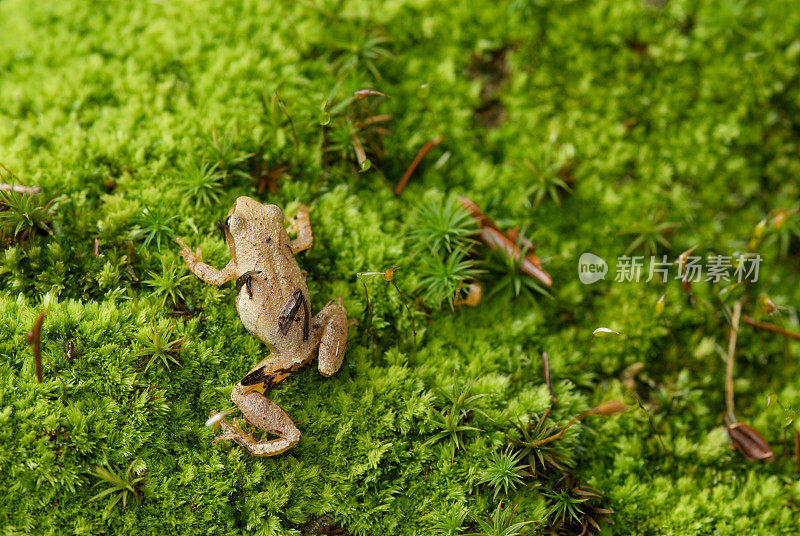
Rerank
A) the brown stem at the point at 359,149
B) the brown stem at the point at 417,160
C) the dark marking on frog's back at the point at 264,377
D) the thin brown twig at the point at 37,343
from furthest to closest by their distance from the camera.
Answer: the brown stem at the point at 417,160, the brown stem at the point at 359,149, the dark marking on frog's back at the point at 264,377, the thin brown twig at the point at 37,343

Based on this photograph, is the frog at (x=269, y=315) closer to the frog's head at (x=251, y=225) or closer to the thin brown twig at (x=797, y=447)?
the frog's head at (x=251, y=225)

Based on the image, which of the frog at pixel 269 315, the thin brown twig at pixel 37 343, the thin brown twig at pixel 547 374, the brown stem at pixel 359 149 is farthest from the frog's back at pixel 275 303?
the thin brown twig at pixel 547 374

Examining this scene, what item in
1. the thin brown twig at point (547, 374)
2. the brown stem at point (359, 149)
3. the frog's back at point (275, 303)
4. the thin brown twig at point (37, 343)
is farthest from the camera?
the brown stem at point (359, 149)

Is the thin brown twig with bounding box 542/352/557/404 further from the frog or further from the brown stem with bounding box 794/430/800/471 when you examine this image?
the brown stem with bounding box 794/430/800/471

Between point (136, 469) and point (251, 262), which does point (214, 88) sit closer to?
point (251, 262)

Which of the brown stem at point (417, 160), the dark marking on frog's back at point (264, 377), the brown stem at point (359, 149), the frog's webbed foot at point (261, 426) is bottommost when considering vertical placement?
the frog's webbed foot at point (261, 426)
